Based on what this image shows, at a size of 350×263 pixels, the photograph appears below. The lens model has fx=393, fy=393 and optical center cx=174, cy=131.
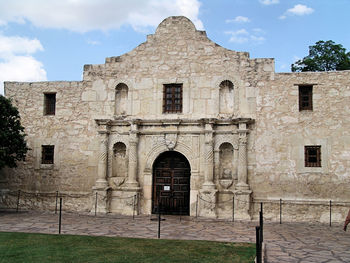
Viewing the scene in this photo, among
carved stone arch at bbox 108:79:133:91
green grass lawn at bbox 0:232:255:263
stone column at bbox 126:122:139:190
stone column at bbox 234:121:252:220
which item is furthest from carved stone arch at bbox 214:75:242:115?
green grass lawn at bbox 0:232:255:263

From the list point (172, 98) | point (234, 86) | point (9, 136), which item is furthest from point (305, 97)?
point (9, 136)

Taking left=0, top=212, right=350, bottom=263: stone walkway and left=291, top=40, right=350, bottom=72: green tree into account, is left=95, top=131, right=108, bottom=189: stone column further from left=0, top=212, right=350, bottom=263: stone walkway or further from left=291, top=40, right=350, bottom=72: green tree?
left=291, top=40, right=350, bottom=72: green tree

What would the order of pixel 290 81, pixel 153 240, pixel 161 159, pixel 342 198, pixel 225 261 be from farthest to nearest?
pixel 161 159
pixel 290 81
pixel 342 198
pixel 153 240
pixel 225 261

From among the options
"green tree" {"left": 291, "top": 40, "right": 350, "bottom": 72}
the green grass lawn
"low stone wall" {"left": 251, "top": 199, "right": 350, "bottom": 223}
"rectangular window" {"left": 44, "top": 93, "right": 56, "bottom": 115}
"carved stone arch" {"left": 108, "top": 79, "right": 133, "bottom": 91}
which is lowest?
the green grass lawn

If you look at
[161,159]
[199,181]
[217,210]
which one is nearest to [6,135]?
[161,159]

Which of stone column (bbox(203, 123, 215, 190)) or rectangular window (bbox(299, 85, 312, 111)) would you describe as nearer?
stone column (bbox(203, 123, 215, 190))

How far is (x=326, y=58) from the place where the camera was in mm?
24953

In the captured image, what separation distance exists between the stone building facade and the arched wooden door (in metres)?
0.04

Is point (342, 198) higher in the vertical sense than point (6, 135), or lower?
lower

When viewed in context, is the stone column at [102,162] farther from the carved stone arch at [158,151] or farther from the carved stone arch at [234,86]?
the carved stone arch at [234,86]

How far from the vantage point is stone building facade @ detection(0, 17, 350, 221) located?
48.7 ft

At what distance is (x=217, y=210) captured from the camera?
1511 centimetres

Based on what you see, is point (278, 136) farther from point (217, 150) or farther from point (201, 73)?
point (201, 73)

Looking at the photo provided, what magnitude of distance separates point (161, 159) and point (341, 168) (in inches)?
275
